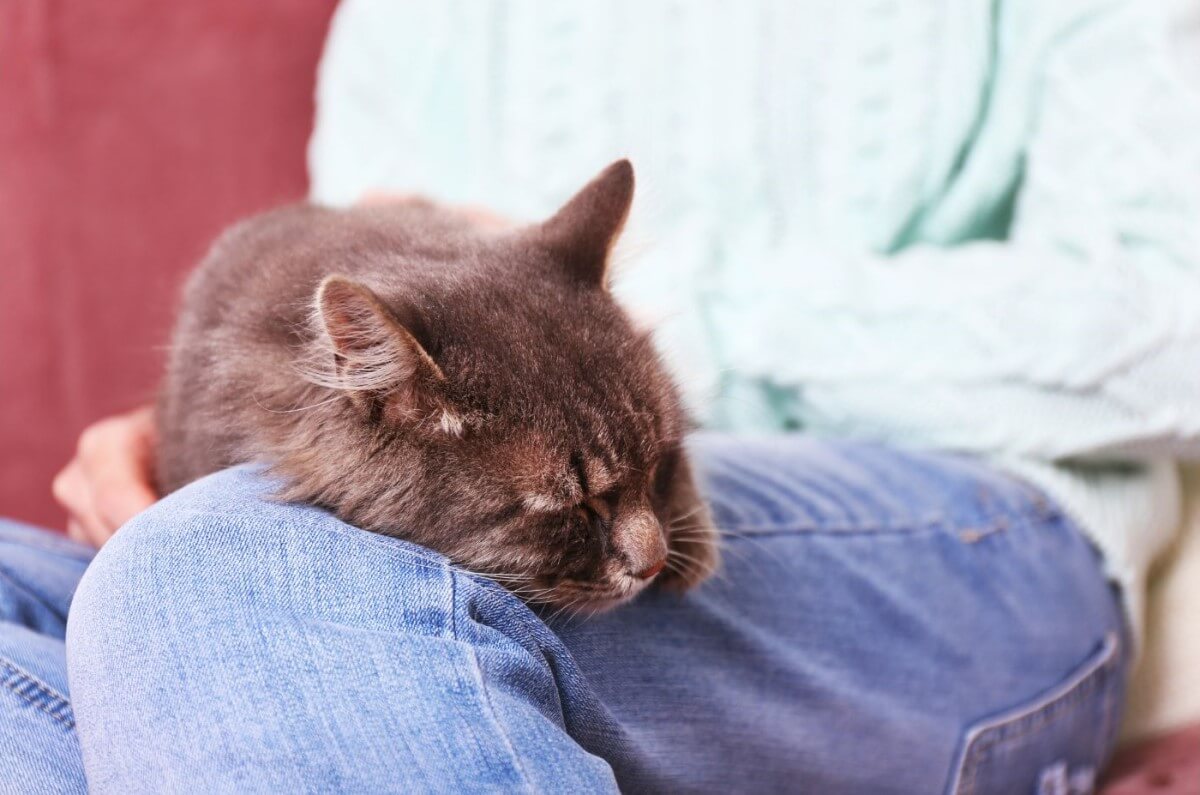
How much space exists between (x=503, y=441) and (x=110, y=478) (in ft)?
2.08

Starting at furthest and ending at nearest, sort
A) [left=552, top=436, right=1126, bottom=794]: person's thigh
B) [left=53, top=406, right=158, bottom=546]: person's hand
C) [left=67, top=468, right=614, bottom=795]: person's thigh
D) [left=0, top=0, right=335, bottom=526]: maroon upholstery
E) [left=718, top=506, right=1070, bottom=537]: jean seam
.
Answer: [left=0, top=0, right=335, bottom=526]: maroon upholstery → [left=53, top=406, right=158, bottom=546]: person's hand → [left=718, top=506, right=1070, bottom=537]: jean seam → [left=552, top=436, right=1126, bottom=794]: person's thigh → [left=67, top=468, right=614, bottom=795]: person's thigh

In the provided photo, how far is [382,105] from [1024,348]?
44.6 inches

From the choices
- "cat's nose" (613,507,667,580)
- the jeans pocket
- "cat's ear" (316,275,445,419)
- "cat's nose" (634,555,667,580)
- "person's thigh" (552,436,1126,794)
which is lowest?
the jeans pocket

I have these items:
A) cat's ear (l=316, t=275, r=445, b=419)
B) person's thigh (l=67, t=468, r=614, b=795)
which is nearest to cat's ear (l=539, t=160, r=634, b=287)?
cat's ear (l=316, t=275, r=445, b=419)

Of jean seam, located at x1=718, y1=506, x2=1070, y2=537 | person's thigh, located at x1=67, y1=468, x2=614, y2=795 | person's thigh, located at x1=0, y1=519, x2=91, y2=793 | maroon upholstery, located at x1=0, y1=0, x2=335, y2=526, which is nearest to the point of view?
person's thigh, located at x1=67, y1=468, x2=614, y2=795

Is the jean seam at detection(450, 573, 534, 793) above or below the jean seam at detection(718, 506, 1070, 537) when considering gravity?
above

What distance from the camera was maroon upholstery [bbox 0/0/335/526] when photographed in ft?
5.50

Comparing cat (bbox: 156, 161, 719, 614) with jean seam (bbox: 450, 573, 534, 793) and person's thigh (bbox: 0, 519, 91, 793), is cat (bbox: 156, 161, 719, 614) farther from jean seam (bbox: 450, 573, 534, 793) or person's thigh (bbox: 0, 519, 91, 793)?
person's thigh (bbox: 0, 519, 91, 793)

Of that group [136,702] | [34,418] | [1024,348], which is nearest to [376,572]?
[136,702]

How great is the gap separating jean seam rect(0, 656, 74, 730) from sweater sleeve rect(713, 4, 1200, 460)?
89 cm

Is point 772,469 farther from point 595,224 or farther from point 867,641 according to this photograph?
point 595,224

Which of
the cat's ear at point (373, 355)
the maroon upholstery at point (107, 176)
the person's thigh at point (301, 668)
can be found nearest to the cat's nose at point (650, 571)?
the person's thigh at point (301, 668)

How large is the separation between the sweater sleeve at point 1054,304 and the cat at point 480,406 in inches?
16.2

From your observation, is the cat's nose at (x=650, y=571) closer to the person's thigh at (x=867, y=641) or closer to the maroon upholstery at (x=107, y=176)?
the person's thigh at (x=867, y=641)
